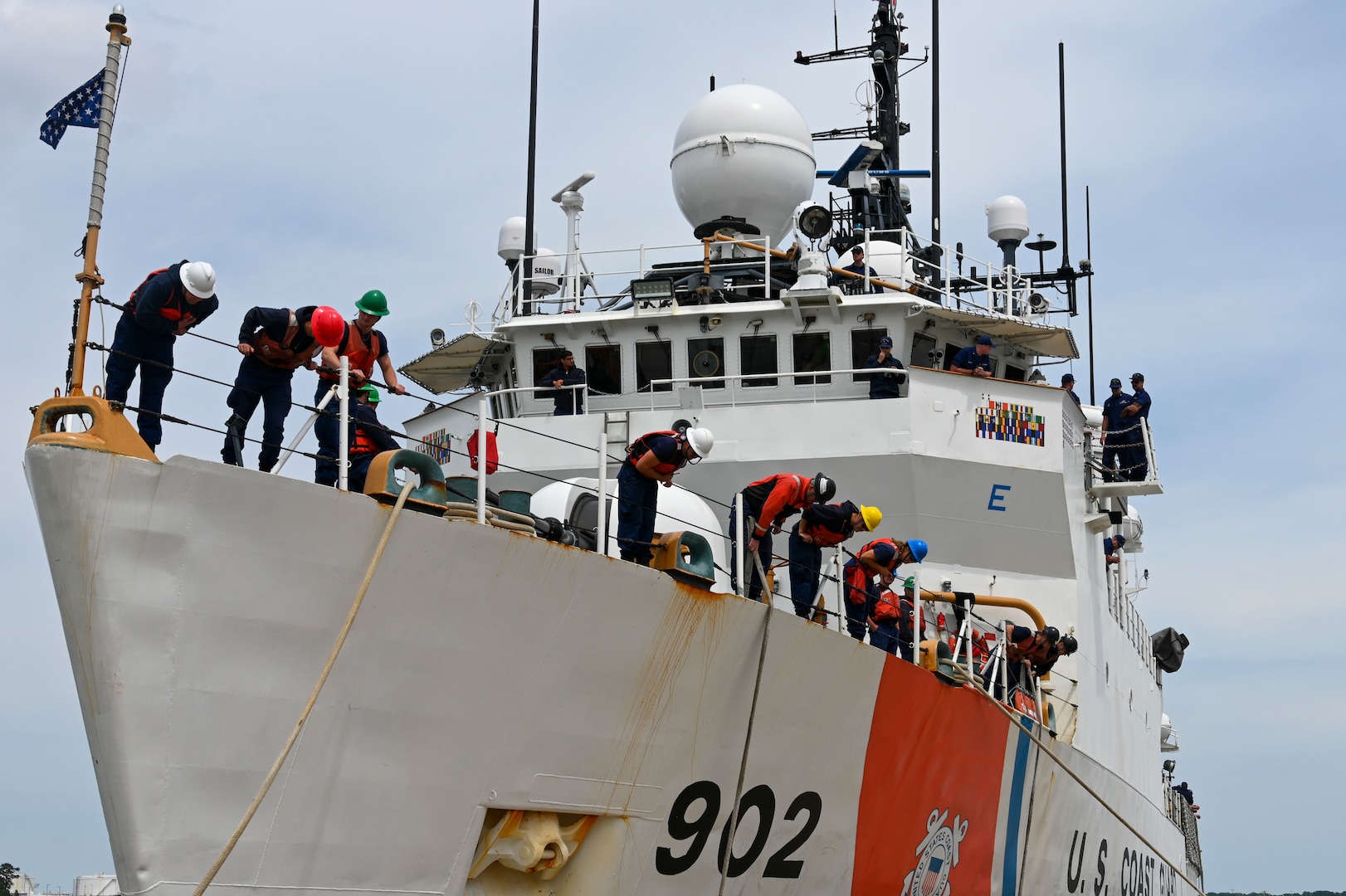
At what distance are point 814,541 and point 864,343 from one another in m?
4.21

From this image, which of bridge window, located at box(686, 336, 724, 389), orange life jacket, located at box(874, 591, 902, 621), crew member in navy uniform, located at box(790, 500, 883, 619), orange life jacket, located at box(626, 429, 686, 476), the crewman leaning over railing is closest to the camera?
orange life jacket, located at box(626, 429, 686, 476)

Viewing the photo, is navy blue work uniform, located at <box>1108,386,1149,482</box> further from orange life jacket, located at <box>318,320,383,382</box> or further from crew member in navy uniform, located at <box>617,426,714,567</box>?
orange life jacket, located at <box>318,320,383,382</box>

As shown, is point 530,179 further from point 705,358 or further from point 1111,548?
point 1111,548

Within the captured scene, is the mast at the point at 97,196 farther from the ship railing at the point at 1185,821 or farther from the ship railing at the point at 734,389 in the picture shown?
the ship railing at the point at 1185,821

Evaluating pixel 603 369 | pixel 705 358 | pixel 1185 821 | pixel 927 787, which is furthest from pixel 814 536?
pixel 1185 821

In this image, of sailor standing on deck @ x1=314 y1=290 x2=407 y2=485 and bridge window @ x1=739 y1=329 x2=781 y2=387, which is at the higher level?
bridge window @ x1=739 y1=329 x2=781 y2=387

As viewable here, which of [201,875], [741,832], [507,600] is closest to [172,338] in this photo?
[507,600]

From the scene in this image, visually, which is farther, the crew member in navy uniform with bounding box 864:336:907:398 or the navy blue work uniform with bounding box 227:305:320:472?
the crew member in navy uniform with bounding box 864:336:907:398

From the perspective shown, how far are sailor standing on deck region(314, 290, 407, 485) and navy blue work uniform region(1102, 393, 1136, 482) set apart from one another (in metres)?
9.04

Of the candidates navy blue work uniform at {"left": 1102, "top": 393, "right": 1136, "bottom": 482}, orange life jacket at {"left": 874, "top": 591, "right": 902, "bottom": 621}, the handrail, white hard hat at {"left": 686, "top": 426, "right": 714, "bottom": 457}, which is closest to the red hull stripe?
orange life jacket at {"left": 874, "top": 591, "right": 902, "bottom": 621}

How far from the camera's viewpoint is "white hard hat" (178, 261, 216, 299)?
6.46 metres

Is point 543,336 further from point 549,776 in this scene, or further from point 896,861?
point 549,776

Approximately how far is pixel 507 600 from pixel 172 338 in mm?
2004

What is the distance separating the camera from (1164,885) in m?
19.5
